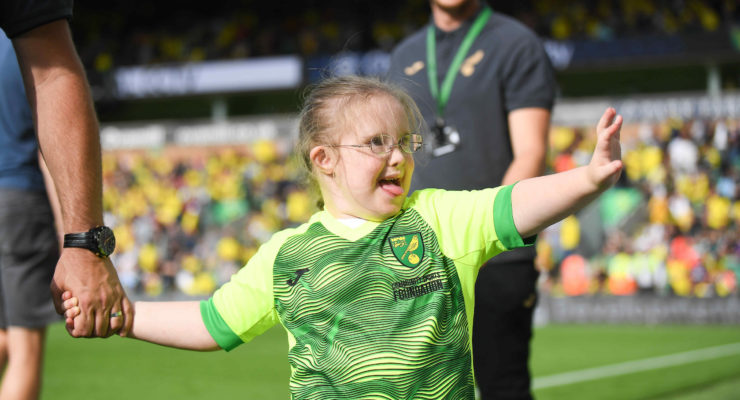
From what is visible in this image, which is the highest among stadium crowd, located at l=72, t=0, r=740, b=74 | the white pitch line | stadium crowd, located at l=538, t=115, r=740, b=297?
stadium crowd, located at l=72, t=0, r=740, b=74

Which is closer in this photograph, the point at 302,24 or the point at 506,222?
the point at 506,222

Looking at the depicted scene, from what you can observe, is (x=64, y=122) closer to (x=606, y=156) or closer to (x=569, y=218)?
(x=606, y=156)

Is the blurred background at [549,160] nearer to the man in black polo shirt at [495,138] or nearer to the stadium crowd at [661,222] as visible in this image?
the stadium crowd at [661,222]

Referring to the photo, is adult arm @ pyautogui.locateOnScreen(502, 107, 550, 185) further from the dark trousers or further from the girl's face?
the girl's face

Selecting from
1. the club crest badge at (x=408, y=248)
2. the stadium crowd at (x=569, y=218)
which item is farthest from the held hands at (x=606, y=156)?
the stadium crowd at (x=569, y=218)

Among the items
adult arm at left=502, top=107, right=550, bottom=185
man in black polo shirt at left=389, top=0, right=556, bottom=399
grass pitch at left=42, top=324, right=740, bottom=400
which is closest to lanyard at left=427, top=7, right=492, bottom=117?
man in black polo shirt at left=389, top=0, right=556, bottom=399

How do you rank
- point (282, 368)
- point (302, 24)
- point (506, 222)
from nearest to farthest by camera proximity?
point (506, 222) < point (282, 368) < point (302, 24)

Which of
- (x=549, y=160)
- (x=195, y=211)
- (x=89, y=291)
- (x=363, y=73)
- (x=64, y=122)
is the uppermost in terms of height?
(x=363, y=73)

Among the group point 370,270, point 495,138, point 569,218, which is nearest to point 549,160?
point 569,218

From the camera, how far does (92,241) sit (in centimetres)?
206

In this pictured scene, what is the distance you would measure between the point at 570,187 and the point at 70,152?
1.26 meters

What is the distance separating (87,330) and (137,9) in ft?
89.1

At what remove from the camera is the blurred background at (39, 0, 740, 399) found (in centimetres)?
1008

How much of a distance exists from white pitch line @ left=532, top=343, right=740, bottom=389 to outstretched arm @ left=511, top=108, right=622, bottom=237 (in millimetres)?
5111
